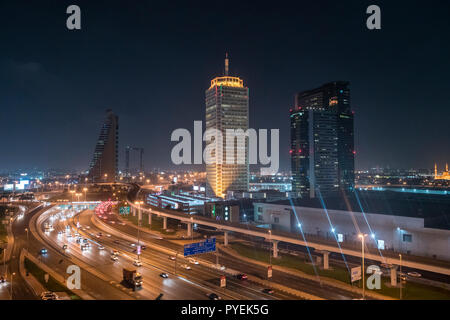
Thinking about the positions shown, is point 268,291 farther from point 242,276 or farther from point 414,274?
point 414,274

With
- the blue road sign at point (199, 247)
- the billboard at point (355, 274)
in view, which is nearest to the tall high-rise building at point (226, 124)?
the blue road sign at point (199, 247)

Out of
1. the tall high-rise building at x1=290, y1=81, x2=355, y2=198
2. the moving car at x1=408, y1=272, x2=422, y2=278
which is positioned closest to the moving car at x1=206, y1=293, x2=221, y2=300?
the moving car at x1=408, y1=272, x2=422, y2=278

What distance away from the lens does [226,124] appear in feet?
519

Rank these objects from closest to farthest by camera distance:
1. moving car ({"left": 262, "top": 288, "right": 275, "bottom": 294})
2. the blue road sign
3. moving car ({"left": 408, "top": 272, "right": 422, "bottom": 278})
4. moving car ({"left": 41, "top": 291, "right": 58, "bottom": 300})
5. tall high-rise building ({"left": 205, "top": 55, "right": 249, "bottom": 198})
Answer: moving car ({"left": 41, "top": 291, "right": 58, "bottom": 300}) → moving car ({"left": 262, "top": 288, "right": 275, "bottom": 294}) → moving car ({"left": 408, "top": 272, "right": 422, "bottom": 278}) → the blue road sign → tall high-rise building ({"left": 205, "top": 55, "right": 249, "bottom": 198})

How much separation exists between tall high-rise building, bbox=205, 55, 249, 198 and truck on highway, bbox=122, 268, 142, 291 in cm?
11868

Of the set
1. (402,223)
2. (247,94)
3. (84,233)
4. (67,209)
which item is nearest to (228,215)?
(84,233)

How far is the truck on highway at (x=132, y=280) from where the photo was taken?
37059mm

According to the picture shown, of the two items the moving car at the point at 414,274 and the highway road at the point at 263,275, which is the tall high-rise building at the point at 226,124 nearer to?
the highway road at the point at 263,275

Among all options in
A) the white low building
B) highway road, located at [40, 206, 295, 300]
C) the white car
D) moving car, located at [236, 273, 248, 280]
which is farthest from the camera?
the white low building

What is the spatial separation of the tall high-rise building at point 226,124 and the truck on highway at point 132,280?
389 feet

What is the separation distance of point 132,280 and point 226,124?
125712 mm

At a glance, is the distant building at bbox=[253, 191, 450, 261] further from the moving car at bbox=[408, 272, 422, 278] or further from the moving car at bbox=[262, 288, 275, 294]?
the moving car at bbox=[262, 288, 275, 294]

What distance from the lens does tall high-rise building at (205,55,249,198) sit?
158 meters
